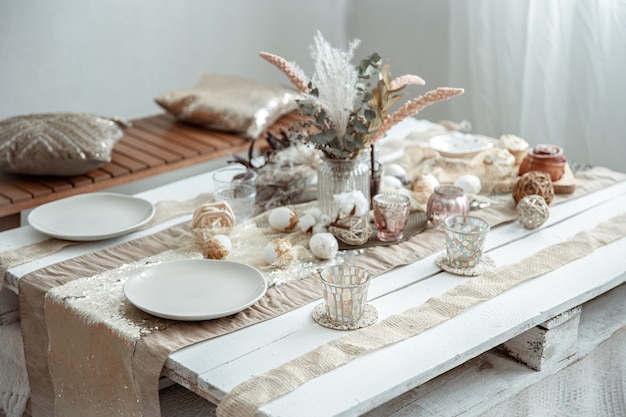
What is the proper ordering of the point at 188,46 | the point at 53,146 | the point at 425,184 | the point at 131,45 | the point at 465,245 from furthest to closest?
the point at 188,46 → the point at 131,45 → the point at 53,146 → the point at 425,184 → the point at 465,245

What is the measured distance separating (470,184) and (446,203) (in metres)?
0.21

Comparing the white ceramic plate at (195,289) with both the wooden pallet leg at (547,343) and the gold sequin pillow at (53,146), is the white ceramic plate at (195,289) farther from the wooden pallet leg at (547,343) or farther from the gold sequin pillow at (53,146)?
the gold sequin pillow at (53,146)

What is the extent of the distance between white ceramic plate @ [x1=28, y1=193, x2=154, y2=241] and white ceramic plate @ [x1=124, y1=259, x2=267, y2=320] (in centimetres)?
27

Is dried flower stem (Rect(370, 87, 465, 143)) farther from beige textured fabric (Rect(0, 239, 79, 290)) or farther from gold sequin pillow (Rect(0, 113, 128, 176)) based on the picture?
gold sequin pillow (Rect(0, 113, 128, 176))

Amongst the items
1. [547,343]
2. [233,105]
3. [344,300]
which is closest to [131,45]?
[233,105]

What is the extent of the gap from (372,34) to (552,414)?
2613 mm

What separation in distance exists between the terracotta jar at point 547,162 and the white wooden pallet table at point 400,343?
0.95ft

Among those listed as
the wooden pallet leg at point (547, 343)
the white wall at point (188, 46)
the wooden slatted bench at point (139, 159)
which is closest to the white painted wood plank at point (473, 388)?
the wooden pallet leg at point (547, 343)

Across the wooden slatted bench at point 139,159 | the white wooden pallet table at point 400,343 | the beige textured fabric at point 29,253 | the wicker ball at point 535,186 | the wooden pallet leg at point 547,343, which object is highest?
the wicker ball at point 535,186

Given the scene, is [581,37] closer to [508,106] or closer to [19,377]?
[508,106]

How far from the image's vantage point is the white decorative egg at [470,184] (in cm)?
210

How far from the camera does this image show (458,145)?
2314mm

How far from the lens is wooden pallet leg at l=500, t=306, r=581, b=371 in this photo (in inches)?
62.8

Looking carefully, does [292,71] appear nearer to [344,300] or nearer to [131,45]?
[344,300]
